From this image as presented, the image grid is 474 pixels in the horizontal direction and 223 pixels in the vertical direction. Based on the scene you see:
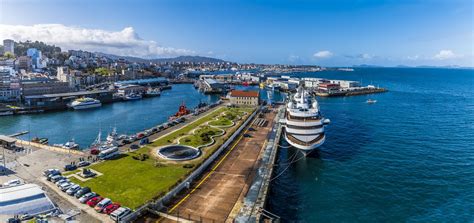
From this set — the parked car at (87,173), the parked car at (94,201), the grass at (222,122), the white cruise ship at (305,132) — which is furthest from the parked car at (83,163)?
the white cruise ship at (305,132)

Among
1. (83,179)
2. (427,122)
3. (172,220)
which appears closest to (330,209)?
(172,220)

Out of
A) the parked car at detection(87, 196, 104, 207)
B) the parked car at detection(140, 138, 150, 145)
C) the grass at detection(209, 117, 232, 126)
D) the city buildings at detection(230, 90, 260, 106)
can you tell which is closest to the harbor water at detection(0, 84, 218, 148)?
the parked car at detection(140, 138, 150, 145)

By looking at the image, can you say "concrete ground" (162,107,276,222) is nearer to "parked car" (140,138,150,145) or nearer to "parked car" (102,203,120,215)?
"parked car" (102,203,120,215)

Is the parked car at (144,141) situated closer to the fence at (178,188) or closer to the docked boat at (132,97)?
the fence at (178,188)

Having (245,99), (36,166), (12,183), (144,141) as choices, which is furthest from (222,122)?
(12,183)

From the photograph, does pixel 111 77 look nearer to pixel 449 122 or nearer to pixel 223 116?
pixel 223 116

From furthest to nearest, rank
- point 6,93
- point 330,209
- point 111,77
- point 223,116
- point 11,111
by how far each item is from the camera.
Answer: point 111,77
point 6,93
point 11,111
point 223,116
point 330,209
